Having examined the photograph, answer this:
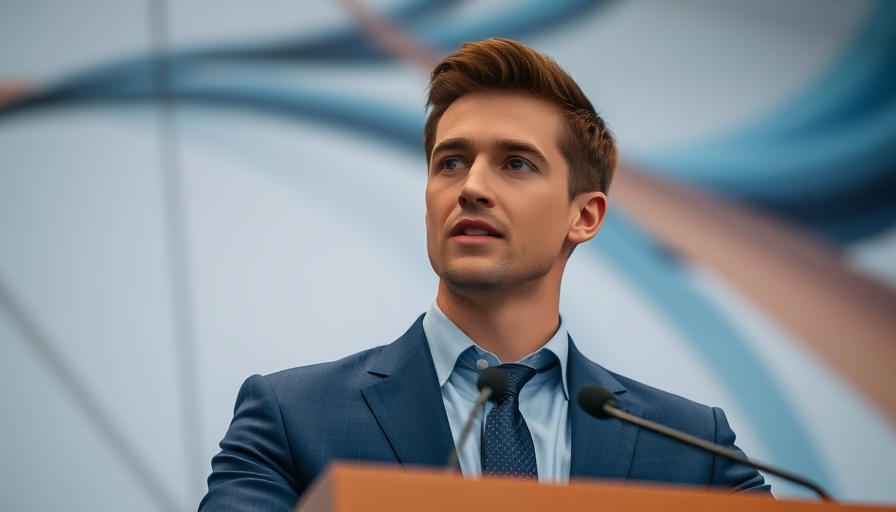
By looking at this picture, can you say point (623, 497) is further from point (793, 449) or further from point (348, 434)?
point (793, 449)

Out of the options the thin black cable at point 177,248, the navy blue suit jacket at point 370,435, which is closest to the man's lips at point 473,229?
the navy blue suit jacket at point 370,435

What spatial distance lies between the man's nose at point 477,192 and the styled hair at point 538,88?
0.81ft

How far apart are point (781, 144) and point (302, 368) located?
2.09 metres

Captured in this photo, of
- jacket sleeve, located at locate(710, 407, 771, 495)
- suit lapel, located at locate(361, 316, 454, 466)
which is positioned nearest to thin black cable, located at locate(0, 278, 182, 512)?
suit lapel, located at locate(361, 316, 454, 466)

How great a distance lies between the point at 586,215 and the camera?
2713mm

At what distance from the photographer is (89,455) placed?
3.26m

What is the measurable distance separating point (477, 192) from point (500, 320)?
28cm

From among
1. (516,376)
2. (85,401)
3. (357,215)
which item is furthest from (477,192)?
(85,401)

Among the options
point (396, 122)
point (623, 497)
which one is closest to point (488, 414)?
point (623, 497)

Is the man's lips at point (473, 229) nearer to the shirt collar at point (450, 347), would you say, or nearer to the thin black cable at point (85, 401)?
the shirt collar at point (450, 347)

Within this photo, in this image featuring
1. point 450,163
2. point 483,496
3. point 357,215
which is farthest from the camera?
point 357,215

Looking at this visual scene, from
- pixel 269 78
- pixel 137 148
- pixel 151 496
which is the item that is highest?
pixel 269 78

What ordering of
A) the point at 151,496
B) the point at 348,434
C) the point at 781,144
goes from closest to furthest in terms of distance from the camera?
the point at 348,434 < the point at 151,496 < the point at 781,144

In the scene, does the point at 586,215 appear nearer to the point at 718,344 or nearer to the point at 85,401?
the point at 718,344
